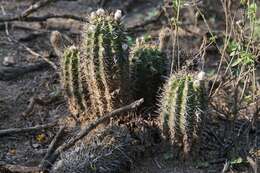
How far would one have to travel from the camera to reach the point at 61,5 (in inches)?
232

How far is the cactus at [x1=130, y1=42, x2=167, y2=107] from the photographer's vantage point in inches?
142

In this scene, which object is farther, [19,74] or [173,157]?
[19,74]

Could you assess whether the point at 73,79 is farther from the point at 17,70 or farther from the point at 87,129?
the point at 17,70

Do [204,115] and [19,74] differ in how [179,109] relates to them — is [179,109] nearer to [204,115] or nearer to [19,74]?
[204,115]

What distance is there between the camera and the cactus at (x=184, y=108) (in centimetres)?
320

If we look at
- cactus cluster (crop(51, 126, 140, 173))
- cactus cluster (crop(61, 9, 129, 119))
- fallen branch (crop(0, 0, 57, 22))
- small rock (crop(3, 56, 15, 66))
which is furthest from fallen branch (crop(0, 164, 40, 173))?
fallen branch (crop(0, 0, 57, 22))

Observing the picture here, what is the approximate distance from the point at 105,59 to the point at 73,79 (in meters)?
0.36

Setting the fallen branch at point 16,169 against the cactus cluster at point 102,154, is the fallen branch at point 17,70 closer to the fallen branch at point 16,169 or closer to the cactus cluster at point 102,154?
the fallen branch at point 16,169

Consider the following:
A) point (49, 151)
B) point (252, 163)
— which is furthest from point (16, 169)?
point (252, 163)

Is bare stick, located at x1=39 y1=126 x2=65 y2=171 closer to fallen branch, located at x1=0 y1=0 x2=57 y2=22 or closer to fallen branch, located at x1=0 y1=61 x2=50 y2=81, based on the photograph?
fallen branch, located at x1=0 y1=61 x2=50 y2=81

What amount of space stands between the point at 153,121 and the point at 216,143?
1.60 feet

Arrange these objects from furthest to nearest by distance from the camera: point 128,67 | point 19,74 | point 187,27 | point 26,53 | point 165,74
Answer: point 187,27
point 26,53
point 19,74
point 165,74
point 128,67

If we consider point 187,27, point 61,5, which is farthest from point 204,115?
point 61,5

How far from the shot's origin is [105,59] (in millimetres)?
3346
